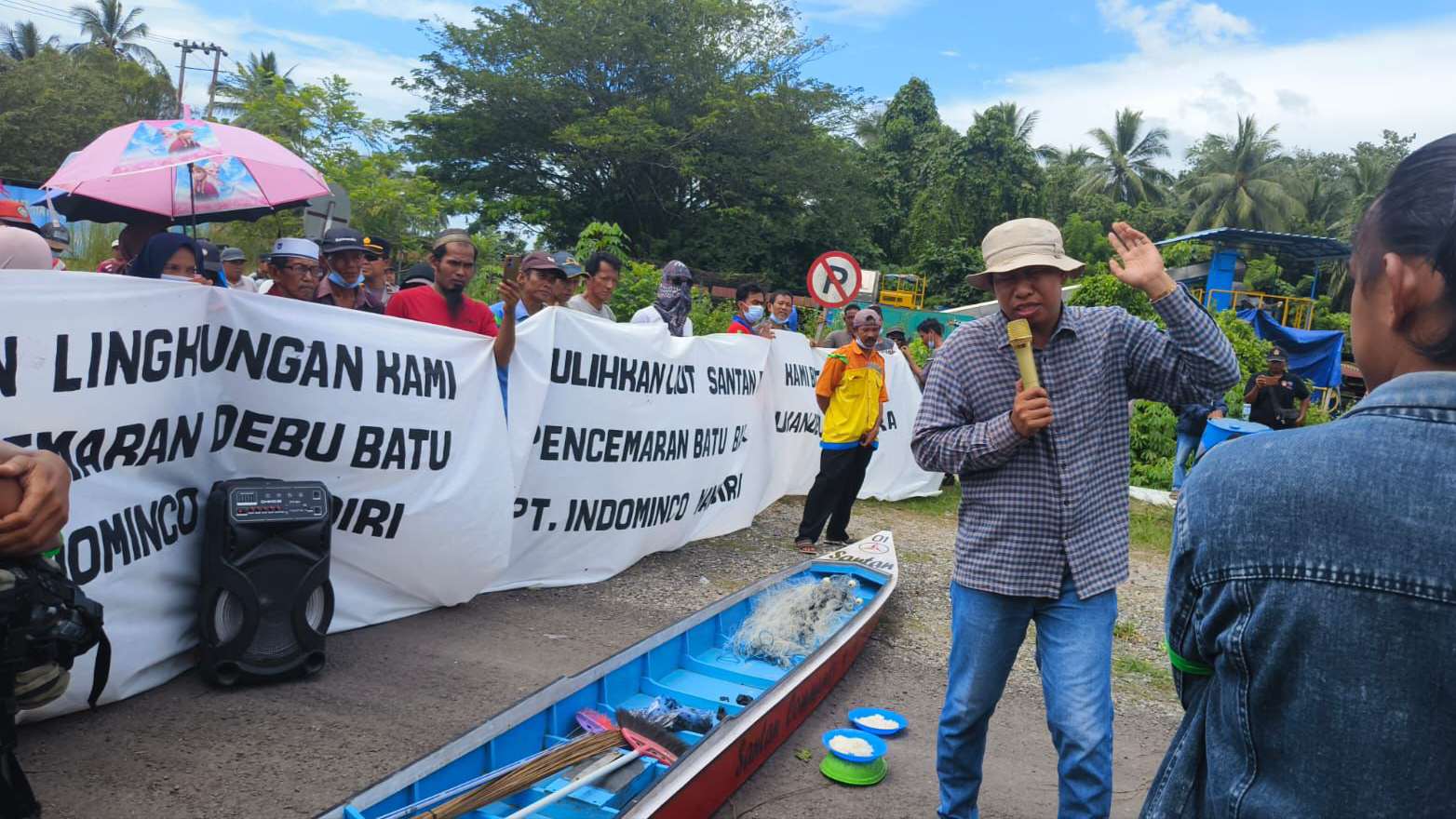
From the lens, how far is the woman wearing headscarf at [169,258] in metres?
5.80

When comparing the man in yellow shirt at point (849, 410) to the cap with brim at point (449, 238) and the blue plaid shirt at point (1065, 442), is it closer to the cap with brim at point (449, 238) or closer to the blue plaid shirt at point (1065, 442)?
the cap with brim at point (449, 238)

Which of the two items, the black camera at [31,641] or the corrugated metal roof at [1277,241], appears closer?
the black camera at [31,641]

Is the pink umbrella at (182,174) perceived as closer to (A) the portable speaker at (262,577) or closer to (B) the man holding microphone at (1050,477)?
(A) the portable speaker at (262,577)

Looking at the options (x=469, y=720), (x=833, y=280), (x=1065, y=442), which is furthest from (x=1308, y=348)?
(x=469, y=720)

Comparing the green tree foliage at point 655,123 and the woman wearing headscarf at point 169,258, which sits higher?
the green tree foliage at point 655,123

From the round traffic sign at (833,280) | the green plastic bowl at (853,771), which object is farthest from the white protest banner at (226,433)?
the round traffic sign at (833,280)

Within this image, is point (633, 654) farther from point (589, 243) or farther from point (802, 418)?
point (589, 243)

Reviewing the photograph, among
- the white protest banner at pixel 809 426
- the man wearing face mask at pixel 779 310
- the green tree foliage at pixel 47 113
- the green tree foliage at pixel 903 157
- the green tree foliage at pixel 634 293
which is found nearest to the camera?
the white protest banner at pixel 809 426

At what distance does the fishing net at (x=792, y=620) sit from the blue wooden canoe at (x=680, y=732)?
0.07 meters

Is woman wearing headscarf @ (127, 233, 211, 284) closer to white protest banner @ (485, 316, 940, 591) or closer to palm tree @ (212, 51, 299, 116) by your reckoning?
white protest banner @ (485, 316, 940, 591)

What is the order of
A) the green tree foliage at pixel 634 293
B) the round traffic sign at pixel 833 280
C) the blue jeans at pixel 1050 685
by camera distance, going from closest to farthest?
the blue jeans at pixel 1050 685
the round traffic sign at pixel 833 280
the green tree foliage at pixel 634 293

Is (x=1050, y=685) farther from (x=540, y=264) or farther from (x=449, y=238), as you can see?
(x=540, y=264)

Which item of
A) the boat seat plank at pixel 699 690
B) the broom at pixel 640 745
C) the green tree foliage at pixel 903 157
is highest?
the green tree foliage at pixel 903 157

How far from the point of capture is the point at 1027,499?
322cm
